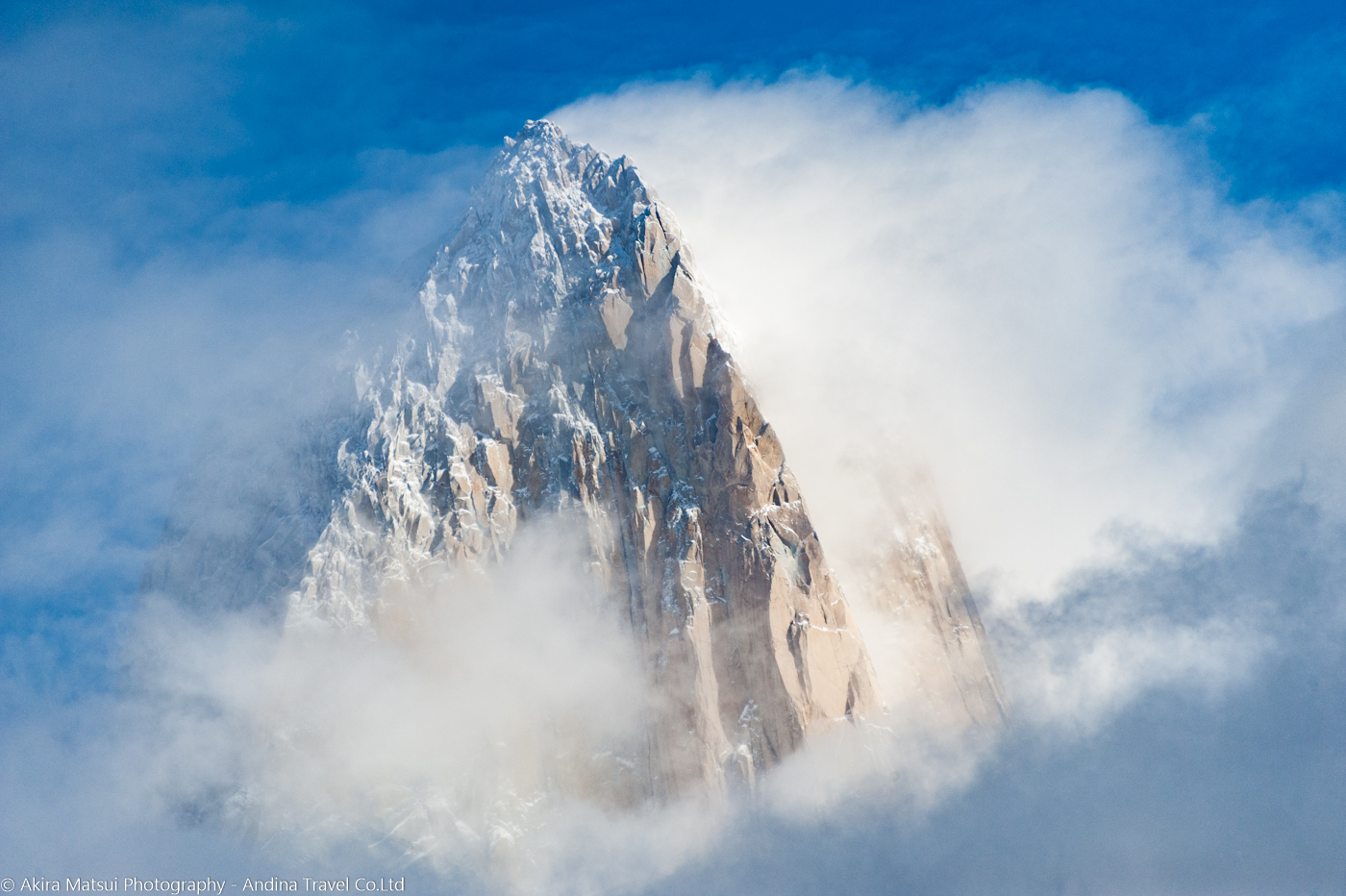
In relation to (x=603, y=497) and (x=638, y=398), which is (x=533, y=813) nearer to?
(x=603, y=497)

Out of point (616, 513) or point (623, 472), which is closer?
point (616, 513)

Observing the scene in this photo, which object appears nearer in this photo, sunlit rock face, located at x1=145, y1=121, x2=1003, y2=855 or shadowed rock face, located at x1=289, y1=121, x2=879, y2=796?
shadowed rock face, located at x1=289, y1=121, x2=879, y2=796

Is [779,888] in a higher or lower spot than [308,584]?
lower

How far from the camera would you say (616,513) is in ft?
373

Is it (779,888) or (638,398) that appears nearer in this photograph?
(779,888)

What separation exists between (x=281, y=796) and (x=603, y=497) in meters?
47.2

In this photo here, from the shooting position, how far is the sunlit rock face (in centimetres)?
10262

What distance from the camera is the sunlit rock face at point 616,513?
10262cm

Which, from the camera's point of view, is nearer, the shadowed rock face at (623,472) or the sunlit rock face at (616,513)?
the shadowed rock face at (623,472)

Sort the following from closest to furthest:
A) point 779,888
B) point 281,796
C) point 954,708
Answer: point 779,888, point 281,796, point 954,708

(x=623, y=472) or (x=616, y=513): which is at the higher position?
(x=623, y=472)

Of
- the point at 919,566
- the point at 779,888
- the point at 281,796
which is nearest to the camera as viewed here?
the point at 779,888

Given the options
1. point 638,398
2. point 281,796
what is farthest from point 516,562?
point 281,796

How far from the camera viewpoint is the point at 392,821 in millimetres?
103375
